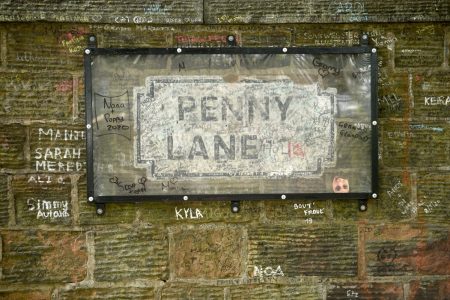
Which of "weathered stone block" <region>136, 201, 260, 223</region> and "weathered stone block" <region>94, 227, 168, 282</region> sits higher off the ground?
"weathered stone block" <region>136, 201, 260, 223</region>

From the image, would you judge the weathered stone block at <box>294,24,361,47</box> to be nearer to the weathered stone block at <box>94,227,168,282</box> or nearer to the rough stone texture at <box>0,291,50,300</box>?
the weathered stone block at <box>94,227,168,282</box>

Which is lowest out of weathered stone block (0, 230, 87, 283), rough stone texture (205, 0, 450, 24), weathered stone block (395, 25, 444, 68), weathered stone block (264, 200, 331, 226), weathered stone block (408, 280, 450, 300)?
weathered stone block (408, 280, 450, 300)

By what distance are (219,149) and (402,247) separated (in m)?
1.16

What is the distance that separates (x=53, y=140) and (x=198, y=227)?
0.91 metres

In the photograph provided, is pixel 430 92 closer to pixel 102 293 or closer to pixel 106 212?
pixel 106 212

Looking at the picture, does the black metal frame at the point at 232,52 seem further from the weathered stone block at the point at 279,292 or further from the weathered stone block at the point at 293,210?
the weathered stone block at the point at 279,292

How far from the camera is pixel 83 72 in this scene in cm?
294

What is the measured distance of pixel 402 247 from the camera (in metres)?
3.05

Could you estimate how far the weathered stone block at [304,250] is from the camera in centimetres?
304

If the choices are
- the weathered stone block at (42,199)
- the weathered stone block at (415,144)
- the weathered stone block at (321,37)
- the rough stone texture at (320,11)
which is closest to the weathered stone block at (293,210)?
the weathered stone block at (415,144)

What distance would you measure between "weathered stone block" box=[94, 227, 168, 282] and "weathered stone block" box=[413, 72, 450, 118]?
158 centimetres

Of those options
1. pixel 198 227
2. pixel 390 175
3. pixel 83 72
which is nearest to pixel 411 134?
pixel 390 175

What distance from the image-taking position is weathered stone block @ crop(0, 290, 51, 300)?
9.75 feet

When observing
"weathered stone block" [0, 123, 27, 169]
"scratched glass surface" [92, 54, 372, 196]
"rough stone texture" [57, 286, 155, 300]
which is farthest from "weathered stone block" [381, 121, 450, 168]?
"weathered stone block" [0, 123, 27, 169]
